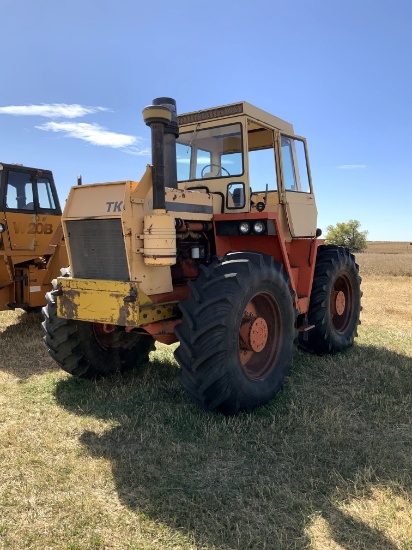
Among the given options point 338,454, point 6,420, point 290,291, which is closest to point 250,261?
point 290,291

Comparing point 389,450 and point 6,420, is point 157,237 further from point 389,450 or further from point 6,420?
point 389,450

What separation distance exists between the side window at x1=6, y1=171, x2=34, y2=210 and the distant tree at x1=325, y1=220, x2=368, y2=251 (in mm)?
59550

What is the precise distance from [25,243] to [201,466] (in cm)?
622

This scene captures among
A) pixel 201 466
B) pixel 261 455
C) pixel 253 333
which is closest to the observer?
pixel 201 466

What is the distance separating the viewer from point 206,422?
4020 mm

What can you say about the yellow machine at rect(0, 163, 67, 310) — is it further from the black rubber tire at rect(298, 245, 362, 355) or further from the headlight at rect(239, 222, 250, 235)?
the black rubber tire at rect(298, 245, 362, 355)

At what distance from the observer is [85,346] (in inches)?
199

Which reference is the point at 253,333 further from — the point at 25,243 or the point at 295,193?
the point at 25,243

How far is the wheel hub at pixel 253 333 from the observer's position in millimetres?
4363

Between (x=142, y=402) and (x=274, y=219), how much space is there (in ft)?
7.36

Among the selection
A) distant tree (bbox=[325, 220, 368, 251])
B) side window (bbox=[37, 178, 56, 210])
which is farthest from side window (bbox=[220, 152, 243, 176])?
distant tree (bbox=[325, 220, 368, 251])

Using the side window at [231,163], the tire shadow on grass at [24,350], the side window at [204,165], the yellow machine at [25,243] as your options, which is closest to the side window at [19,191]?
the yellow machine at [25,243]

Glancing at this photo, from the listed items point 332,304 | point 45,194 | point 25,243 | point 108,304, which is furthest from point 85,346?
point 45,194

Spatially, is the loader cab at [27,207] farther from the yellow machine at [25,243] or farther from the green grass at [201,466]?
the green grass at [201,466]
